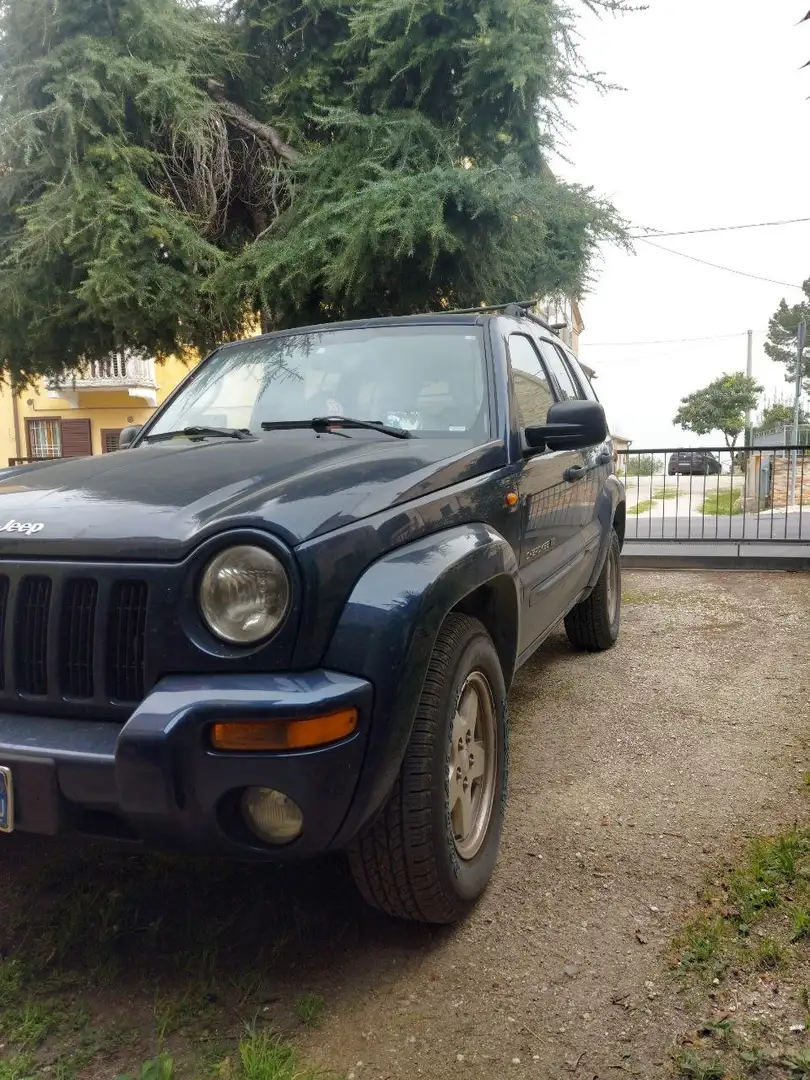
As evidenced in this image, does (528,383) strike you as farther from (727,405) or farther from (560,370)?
(727,405)

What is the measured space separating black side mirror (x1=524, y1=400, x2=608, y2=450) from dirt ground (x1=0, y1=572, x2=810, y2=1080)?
55.0 inches

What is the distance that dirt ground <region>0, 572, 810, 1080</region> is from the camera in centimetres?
201

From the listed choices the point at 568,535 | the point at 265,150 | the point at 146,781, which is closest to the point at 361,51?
the point at 265,150

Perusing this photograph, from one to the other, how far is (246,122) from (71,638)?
32.5 ft

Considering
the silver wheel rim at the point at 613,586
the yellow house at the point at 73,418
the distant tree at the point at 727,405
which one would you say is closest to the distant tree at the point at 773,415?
the distant tree at the point at 727,405

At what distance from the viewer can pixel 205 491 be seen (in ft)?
7.27

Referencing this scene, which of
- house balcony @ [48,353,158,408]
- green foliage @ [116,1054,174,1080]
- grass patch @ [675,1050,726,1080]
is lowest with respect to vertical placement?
green foliage @ [116,1054,174,1080]

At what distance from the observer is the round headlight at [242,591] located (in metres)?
1.96

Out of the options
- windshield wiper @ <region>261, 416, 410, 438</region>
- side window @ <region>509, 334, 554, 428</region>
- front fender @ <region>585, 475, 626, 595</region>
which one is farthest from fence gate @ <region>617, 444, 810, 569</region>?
windshield wiper @ <region>261, 416, 410, 438</region>

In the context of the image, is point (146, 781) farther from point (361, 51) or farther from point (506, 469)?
point (361, 51)

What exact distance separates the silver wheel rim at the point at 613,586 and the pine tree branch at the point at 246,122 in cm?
694

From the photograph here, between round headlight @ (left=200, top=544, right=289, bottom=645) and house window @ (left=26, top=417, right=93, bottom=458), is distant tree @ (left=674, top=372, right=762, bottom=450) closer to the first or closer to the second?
house window @ (left=26, top=417, right=93, bottom=458)

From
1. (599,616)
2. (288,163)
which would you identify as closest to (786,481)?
(288,163)

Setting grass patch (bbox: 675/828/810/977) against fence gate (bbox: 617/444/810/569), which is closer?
grass patch (bbox: 675/828/810/977)
